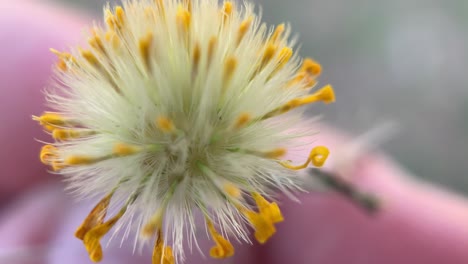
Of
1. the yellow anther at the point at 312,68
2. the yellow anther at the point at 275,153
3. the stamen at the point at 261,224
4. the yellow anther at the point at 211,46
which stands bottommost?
the stamen at the point at 261,224

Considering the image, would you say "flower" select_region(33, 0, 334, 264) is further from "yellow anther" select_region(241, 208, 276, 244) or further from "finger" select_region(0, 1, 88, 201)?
"finger" select_region(0, 1, 88, 201)

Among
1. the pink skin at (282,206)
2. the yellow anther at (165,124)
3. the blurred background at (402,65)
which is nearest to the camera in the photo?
the yellow anther at (165,124)

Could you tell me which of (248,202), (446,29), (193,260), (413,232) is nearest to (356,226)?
(413,232)

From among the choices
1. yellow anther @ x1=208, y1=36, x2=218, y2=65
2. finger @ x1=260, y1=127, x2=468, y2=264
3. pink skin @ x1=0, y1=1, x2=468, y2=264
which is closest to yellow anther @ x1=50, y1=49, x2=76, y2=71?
yellow anther @ x1=208, y1=36, x2=218, y2=65

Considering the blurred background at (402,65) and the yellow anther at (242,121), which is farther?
the blurred background at (402,65)

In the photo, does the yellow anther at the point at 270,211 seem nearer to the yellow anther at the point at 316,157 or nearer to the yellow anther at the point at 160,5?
the yellow anther at the point at 316,157

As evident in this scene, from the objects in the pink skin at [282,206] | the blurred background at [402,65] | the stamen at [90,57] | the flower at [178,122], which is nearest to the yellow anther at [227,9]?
the flower at [178,122]
